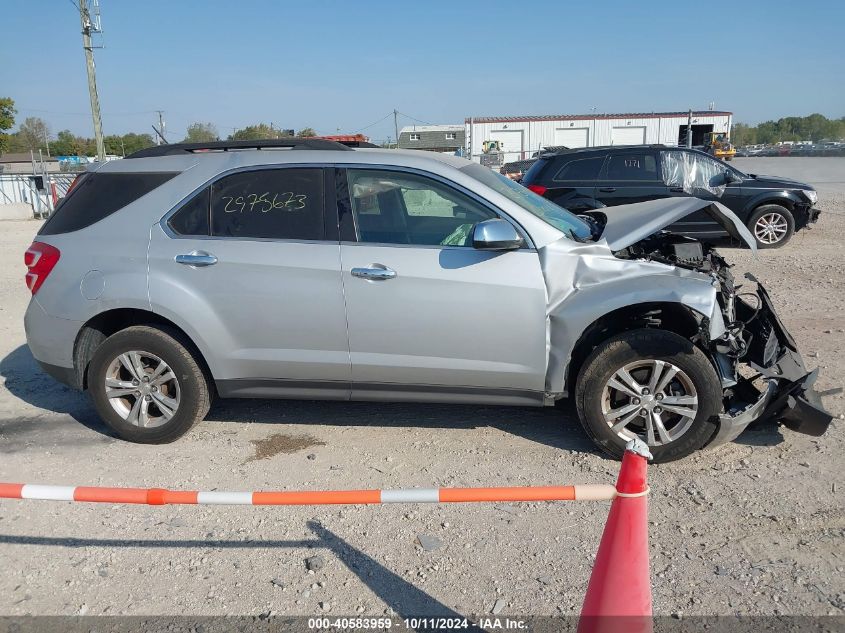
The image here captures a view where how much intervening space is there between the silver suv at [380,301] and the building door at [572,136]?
43773 mm

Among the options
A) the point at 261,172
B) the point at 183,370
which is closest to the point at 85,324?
the point at 183,370

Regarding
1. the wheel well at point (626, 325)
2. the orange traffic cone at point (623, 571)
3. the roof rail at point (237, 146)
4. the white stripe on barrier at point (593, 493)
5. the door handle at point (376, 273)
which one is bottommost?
the orange traffic cone at point (623, 571)

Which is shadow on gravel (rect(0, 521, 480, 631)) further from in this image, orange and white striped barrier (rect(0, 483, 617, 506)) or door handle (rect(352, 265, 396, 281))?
door handle (rect(352, 265, 396, 281))

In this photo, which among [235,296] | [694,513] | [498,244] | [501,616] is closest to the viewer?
[501,616]

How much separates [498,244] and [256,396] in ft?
6.14

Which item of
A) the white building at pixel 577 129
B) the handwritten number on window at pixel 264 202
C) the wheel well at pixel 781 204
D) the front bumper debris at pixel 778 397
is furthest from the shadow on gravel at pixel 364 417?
the white building at pixel 577 129

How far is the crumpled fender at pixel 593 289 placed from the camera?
382 cm

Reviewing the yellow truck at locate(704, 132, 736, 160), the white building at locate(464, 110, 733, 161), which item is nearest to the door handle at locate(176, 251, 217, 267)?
the yellow truck at locate(704, 132, 736, 160)

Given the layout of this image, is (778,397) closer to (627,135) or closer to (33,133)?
(627,135)

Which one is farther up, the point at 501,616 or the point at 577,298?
the point at 577,298

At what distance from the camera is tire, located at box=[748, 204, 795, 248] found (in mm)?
11508

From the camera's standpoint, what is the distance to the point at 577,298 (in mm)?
3932

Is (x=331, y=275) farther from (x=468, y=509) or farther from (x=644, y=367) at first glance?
(x=644, y=367)

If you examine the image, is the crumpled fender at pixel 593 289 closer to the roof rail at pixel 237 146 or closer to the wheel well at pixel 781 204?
the roof rail at pixel 237 146
